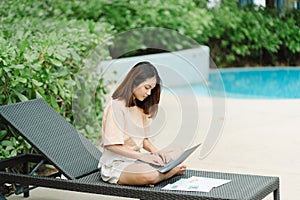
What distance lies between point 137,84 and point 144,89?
0.15ft

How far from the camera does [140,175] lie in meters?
3.53

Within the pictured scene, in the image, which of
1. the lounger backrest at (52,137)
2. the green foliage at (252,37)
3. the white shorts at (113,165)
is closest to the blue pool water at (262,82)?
the green foliage at (252,37)

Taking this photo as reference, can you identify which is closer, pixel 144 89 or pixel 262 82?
pixel 144 89

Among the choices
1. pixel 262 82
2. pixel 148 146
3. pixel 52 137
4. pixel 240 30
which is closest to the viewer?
pixel 148 146

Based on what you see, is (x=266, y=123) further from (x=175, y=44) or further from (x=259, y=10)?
(x=259, y=10)

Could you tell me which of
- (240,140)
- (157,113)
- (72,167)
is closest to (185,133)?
(157,113)

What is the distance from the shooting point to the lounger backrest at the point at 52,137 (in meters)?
3.87

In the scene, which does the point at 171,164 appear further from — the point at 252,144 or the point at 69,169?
the point at 252,144

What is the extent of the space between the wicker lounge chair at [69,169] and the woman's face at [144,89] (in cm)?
48

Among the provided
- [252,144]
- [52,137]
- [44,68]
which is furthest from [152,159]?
[252,144]

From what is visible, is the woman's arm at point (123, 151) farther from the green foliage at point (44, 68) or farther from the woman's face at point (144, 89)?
the green foliage at point (44, 68)

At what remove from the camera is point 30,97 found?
4.71 meters

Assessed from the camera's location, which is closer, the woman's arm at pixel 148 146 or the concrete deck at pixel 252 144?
the woman's arm at pixel 148 146

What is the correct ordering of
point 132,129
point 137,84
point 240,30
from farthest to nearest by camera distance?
point 240,30 < point 132,129 < point 137,84
